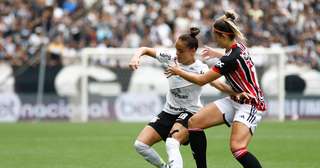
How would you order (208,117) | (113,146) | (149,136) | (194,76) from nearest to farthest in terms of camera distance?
(194,76), (208,117), (149,136), (113,146)

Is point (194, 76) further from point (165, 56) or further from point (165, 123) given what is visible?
point (165, 123)

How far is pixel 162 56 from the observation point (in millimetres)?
11094

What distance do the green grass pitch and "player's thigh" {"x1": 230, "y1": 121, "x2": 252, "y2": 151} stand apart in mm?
3082

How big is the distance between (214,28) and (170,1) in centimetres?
1909

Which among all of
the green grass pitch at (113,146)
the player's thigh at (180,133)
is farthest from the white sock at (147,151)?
the green grass pitch at (113,146)

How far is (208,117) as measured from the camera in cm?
1035

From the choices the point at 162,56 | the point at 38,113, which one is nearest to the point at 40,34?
the point at 38,113

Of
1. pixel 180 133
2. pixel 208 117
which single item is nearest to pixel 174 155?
pixel 180 133

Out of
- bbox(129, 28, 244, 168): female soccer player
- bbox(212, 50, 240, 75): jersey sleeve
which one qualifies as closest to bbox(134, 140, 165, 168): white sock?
bbox(129, 28, 244, 168): female soccer player

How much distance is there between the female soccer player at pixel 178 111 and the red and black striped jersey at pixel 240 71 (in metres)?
0.45

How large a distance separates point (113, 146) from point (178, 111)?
570 centimetres

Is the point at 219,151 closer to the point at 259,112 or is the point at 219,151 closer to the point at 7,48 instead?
the point at 259,112

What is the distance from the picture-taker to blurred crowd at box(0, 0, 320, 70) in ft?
88.5

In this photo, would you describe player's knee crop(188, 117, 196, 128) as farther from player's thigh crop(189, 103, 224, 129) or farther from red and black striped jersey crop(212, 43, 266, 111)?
red and black striped jersey crop(212, 43, 266, 111)
